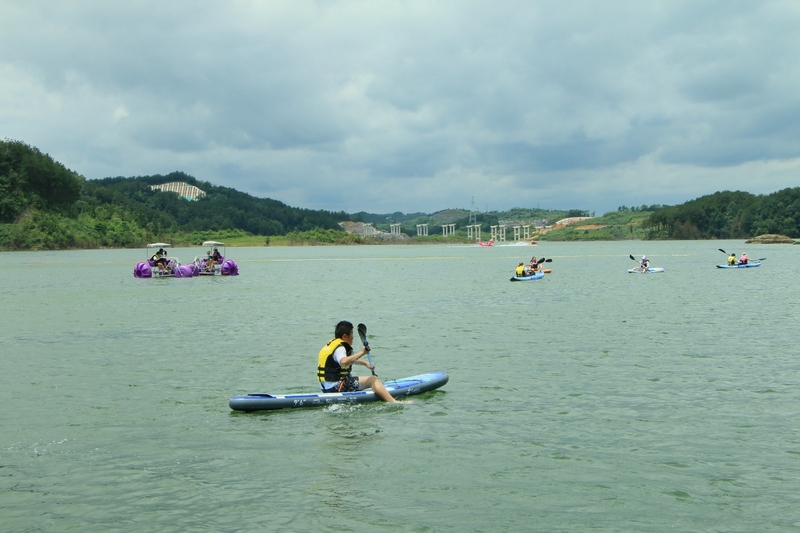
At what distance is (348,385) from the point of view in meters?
17.0

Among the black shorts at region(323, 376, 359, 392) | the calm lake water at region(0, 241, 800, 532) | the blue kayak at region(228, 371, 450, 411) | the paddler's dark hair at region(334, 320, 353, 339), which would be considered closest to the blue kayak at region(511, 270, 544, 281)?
the calm lake water at region(0, 241, 800, 532)

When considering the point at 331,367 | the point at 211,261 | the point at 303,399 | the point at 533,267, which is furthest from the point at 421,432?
the point at 211,261

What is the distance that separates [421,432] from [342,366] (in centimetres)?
260

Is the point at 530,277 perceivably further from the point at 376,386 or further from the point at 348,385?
the point at 348,385

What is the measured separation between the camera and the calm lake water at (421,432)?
10.9 m

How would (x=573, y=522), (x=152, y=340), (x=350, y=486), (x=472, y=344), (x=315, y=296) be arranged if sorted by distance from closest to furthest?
(x=573, y=522) → (x=350, y=486) → (x=472, y=344) → (x=152, y=340) → (x=315, y=296)

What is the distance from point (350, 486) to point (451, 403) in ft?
19.3

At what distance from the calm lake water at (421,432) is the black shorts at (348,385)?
1.90 ft

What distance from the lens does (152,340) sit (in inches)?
1131

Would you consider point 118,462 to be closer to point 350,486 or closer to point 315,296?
point 350,486

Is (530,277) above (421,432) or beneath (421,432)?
above

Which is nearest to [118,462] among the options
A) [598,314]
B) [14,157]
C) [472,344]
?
[472,344]

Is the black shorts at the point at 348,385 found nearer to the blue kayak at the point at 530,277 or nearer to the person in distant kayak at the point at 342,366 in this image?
the person in distant kayak at the point at 342,366

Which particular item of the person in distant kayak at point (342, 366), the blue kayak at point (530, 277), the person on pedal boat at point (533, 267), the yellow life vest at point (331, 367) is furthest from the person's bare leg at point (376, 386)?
the person on pedal boat at point (533, 267)
